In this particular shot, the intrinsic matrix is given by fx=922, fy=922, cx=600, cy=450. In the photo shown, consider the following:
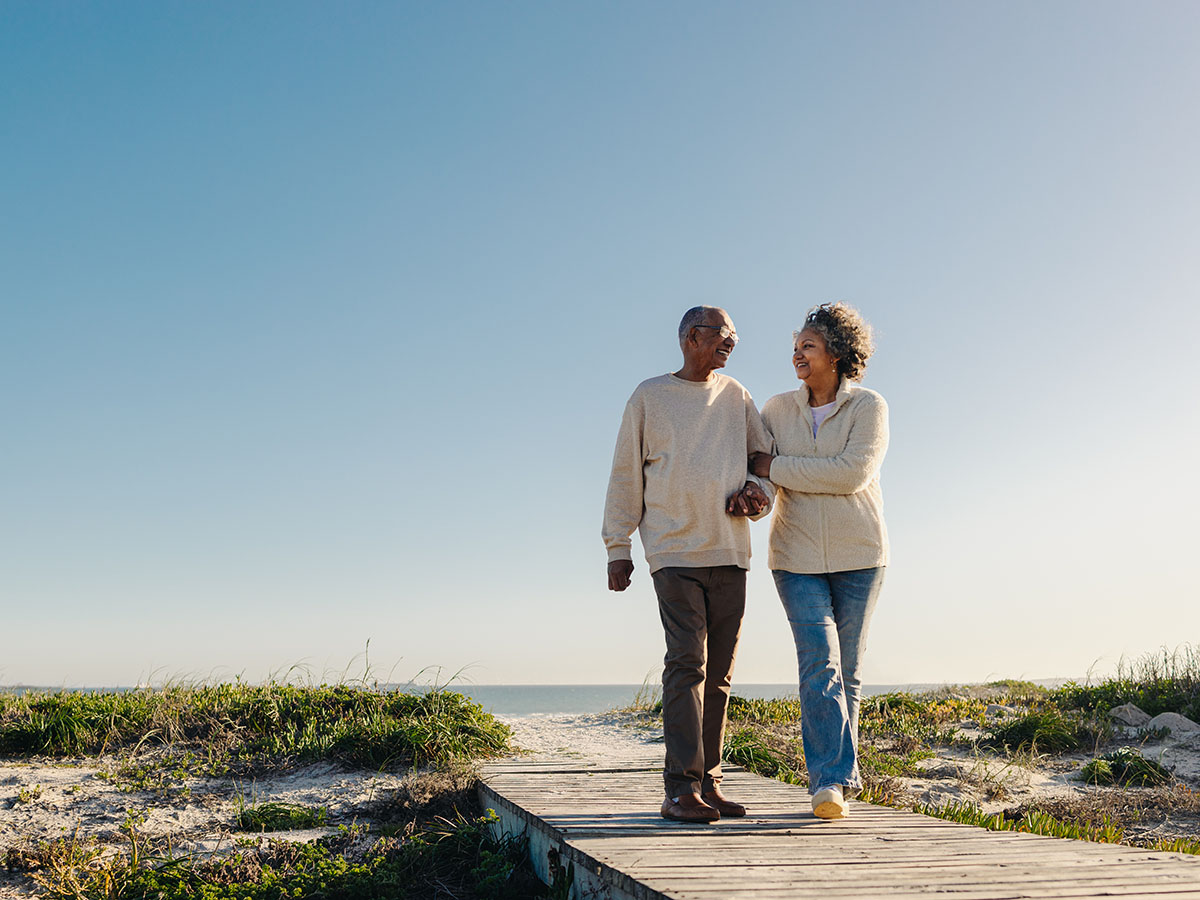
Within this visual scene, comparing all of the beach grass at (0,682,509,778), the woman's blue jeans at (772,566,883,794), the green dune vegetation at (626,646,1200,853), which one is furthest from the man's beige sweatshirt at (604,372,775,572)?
the beach grass at (0,682,509,778)

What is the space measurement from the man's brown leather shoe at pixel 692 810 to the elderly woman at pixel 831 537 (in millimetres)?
510

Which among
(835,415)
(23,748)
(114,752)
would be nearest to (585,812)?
(835,415)

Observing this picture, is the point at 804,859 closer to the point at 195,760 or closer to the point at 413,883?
the point at 413,883

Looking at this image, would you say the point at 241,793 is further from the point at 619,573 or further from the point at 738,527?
the point at 738,527

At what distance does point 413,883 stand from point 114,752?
4.09m

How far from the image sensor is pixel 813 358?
15.4 feet

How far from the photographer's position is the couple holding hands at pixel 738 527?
4.25 m

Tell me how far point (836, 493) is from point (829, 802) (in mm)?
1430

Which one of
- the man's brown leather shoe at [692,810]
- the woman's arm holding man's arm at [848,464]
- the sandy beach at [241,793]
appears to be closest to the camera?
the man's brown leather shoe at [692,810]

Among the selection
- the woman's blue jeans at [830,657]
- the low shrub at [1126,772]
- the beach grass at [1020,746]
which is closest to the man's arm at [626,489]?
the woman's blue jeans at [830,657]

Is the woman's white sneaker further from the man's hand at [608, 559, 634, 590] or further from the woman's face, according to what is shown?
the woman's face

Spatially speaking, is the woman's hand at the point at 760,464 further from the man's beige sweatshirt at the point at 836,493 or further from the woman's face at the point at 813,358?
the woman's face at the point at 813,358

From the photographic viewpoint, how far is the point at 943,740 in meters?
9.19

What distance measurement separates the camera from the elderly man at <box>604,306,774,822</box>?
422cm
